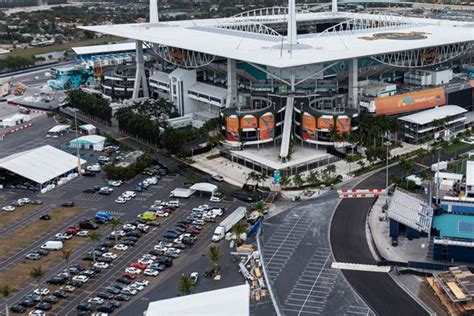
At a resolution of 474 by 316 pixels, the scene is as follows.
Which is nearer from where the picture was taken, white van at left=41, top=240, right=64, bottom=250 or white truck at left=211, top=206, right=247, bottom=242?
white van at left=41, top=240, right=64, bottom=250

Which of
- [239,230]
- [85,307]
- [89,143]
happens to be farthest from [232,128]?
[85,307]

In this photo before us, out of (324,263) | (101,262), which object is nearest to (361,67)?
(324,263)

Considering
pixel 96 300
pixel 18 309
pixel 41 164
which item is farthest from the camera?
pixel 41 164

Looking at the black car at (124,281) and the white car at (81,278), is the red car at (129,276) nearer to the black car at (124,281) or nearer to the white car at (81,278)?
the black car at (124,281)

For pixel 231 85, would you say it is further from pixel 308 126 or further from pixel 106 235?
pixel 106 235

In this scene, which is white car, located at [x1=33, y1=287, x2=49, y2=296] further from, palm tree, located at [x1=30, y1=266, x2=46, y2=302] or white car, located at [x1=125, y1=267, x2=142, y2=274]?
white car, located at [x1=125, y1=267, x2=142, y2=274]

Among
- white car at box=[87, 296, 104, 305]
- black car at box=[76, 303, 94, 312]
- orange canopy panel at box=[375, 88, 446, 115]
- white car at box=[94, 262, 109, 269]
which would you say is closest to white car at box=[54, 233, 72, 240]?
white car at box=[94, 262, 109, 269]
